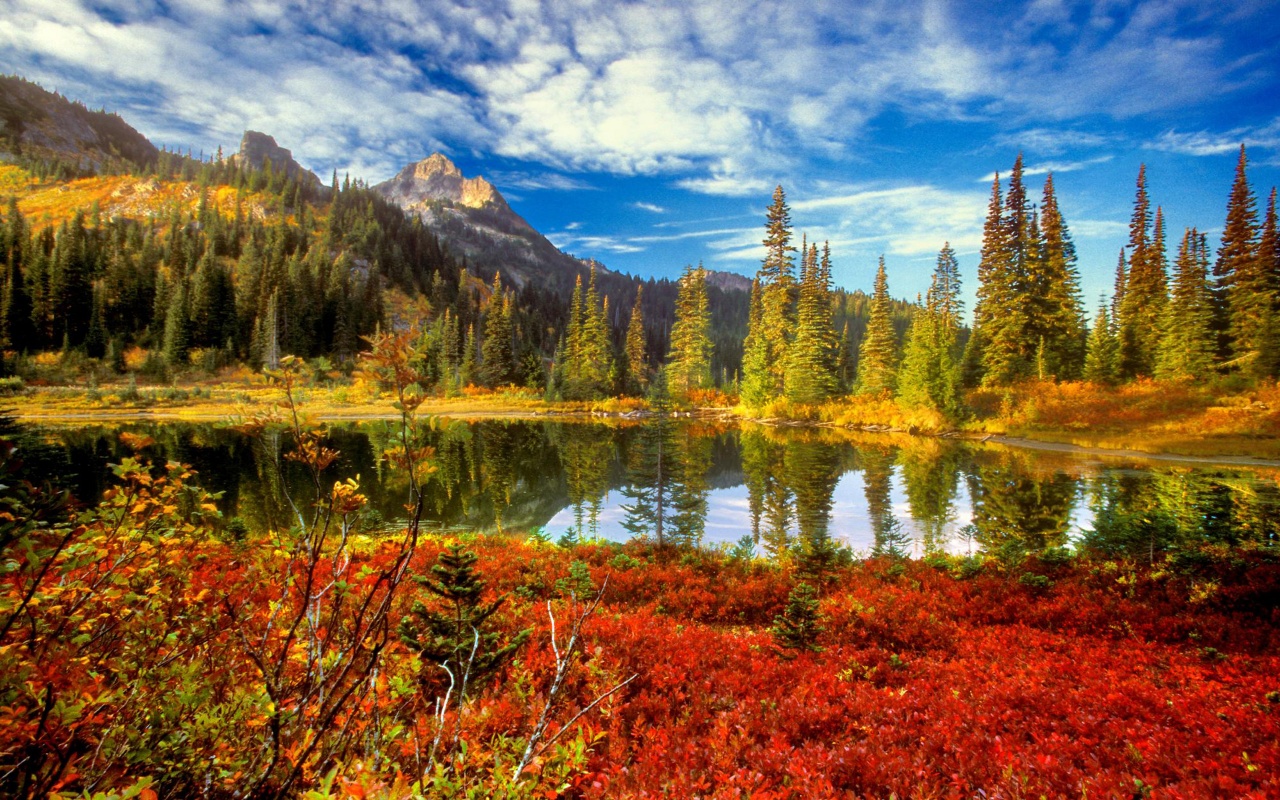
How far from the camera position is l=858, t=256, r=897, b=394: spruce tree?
4499cm

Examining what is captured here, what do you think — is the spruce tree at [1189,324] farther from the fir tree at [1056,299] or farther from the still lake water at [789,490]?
the still lake water at [789,490]

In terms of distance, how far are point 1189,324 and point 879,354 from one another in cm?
1863

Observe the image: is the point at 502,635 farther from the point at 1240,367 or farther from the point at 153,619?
the point at 1240,367

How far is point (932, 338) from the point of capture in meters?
36.6

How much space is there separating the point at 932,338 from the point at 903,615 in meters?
34.2

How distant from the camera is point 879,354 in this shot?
4569 cm

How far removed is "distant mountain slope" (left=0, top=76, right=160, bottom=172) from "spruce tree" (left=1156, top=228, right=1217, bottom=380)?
193 m

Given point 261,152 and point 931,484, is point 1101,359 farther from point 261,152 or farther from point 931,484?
point 261,152

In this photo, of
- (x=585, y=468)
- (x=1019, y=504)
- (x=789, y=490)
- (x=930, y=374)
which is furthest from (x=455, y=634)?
(x=930, y=374)

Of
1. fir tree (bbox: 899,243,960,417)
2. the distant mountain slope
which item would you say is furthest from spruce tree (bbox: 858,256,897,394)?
the distant mountain slope

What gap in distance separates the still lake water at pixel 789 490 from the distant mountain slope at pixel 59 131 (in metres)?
166

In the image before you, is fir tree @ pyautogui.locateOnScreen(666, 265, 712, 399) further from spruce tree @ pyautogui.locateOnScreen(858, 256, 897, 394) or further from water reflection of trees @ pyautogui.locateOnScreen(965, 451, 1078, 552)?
water reflection of trees @ pyautogui.locateOnScreen(965, 451, 1078, 552)

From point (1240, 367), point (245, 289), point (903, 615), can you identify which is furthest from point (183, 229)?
point (1240, 367)

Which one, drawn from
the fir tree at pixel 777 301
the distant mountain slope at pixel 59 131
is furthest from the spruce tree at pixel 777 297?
the distant mountain slope at pixel 59 131
